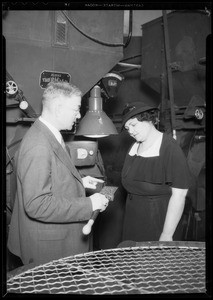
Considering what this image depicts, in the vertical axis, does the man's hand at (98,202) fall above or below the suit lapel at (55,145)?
below

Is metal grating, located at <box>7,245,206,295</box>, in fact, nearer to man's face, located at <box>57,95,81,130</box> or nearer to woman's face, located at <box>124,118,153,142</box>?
man's face, located at <box>57,95,81,130</box>

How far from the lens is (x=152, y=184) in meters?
1.89

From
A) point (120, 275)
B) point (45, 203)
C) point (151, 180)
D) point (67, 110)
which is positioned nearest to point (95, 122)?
point (67, 110)

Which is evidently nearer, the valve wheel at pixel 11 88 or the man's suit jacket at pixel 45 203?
the man's suit jacket at pixel 45 203

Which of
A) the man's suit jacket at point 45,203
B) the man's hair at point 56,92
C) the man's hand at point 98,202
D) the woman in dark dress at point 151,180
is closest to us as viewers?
the man's suit jacket at point 45,203

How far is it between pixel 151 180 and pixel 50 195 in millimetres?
748

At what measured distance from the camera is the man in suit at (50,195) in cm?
139

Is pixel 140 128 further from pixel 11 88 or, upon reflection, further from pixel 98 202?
pixel 11 88

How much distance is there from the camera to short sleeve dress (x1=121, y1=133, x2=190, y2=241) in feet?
5.87

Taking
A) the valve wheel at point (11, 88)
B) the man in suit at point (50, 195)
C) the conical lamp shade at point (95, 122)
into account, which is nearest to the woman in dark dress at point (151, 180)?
the conical lamp shade at point (95, 122)

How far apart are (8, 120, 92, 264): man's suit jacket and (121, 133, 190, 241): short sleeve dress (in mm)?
451

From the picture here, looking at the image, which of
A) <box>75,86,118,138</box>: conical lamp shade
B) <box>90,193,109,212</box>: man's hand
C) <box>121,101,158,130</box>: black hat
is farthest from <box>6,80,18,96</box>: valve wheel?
<box>90,193,109,212</box>: man's hand

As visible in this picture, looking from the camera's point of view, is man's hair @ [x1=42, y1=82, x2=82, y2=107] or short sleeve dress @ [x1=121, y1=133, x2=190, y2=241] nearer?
man's hair @ [x1=42, y1=82, x2=82, y2=107]

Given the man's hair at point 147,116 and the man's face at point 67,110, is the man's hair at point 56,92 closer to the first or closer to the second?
the man's face at point 67,110
